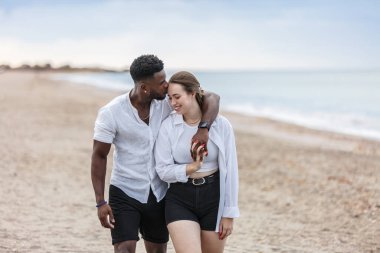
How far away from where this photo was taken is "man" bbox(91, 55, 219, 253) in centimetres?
418

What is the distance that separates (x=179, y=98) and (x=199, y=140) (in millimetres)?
298

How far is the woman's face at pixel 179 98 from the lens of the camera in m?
4.00

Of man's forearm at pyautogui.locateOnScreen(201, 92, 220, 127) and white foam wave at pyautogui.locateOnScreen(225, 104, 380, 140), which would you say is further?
white foam wave at pyautogui.locateOnScreen(225, 104, 380, 140)

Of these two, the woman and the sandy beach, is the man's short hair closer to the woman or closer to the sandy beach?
the woman

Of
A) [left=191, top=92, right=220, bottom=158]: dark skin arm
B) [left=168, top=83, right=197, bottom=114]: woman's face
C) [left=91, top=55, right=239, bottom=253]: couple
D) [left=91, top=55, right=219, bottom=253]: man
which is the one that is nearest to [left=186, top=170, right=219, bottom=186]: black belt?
[left=91, top=55, right=239, bottom=253]: couple

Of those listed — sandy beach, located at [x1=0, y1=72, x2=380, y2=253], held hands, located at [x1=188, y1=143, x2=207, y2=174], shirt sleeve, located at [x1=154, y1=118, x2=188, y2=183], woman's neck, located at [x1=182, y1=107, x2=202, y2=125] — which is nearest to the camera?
held hands, located at [x1=188, y1=143, x2=207, y2=174]

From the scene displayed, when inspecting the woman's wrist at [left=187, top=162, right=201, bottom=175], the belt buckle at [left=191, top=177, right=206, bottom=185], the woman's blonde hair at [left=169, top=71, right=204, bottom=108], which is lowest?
the belt buckle at [left=191, top=177, right=206, bottom=185]

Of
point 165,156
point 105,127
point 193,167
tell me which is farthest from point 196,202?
point 105,127

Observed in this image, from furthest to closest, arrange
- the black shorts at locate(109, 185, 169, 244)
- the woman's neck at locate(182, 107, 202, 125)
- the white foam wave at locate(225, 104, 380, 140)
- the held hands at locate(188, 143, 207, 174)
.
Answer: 1. the white foam wave at locate(225, 104, 380, 140)
2. the black shorts at locate(109, 185, 169, 244)
3. the woman's neck at locate(182, 107, 202, 125)
4. the held hands at locate(188, 143, 207, 174)

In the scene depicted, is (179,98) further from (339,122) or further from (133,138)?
(339,122)

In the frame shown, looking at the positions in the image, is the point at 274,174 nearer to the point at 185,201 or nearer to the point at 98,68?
the point at 185,201

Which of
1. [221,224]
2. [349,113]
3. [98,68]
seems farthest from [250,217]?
[98,68]

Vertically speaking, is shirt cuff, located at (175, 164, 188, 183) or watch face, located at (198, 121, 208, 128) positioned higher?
watch face, located at (198, 121, 208, 128)

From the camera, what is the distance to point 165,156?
415 centimetres
